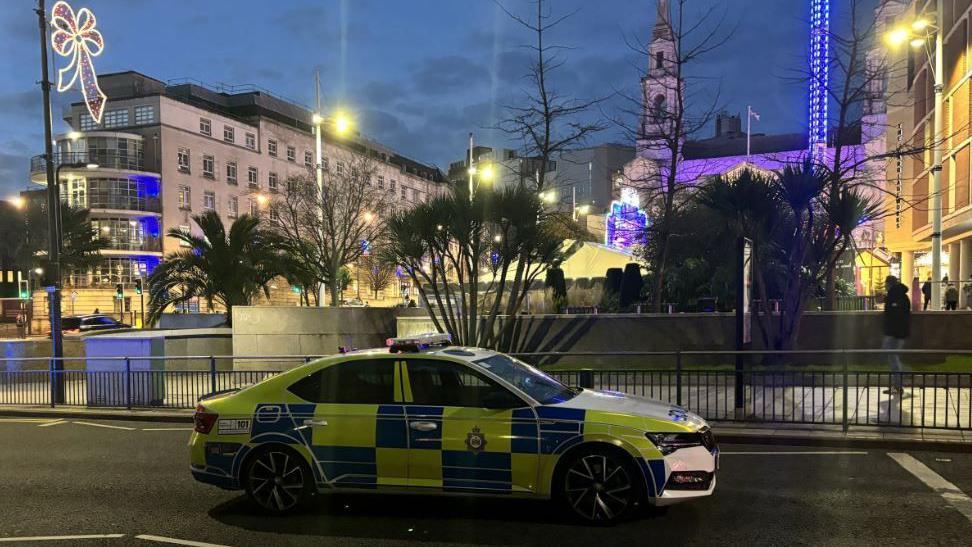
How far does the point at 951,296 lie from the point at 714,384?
1216 centimetres

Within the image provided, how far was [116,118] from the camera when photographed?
183 ft

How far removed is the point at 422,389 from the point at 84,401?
11.9 meters

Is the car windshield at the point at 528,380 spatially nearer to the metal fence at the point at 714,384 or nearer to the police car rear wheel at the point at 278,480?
the metal fence at the point at 714,384

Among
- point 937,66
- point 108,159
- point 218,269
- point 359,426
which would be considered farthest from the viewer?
point 108,159

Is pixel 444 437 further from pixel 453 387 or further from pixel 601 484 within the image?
pixel 601 484

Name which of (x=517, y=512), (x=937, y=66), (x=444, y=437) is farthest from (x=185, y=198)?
(x=517, y=512)

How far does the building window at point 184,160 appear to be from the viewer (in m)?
56.3

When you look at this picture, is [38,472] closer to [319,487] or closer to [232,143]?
[319,487]

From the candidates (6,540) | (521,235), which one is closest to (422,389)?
(6,540)

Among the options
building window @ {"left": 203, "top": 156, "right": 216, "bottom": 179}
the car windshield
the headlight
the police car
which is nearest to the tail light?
the police car

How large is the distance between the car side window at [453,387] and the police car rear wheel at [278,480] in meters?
1.24

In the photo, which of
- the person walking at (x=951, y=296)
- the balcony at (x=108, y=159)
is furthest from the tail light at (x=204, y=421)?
the balcony at (x=108, y=159)

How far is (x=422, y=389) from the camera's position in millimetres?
6004

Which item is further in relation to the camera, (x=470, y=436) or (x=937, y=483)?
(x=937, y=483)
